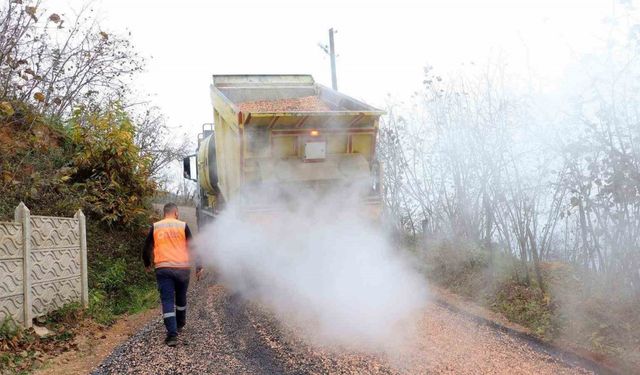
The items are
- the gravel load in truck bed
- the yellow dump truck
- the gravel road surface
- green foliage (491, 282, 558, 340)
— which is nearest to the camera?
the gravel road surface

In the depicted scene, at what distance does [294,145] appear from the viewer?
7.44 metres

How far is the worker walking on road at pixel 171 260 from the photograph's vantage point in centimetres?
570

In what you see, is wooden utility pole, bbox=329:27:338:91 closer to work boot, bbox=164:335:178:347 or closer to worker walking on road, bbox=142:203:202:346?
worker walking on road, bbox=142:203:202:346

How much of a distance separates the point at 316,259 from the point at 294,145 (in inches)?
63.2

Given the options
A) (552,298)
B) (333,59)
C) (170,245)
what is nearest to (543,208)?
(552,298)

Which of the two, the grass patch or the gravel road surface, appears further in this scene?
the grass patch

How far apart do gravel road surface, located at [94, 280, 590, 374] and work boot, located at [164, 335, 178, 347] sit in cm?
6

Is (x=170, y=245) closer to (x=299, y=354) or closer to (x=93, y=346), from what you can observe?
(x=93, y=346)

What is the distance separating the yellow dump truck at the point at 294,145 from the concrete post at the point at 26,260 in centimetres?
258

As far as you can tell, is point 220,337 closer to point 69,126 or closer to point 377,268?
point 377,268

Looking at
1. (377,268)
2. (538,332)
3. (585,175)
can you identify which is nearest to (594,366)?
(538,332)

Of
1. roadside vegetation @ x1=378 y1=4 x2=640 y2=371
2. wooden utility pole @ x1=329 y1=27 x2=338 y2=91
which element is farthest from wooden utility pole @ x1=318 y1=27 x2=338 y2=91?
roadside vegetation @ x1=378 y1=4 x2=640 y2=371

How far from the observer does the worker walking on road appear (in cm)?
570

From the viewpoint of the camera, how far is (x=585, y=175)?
6.02m
